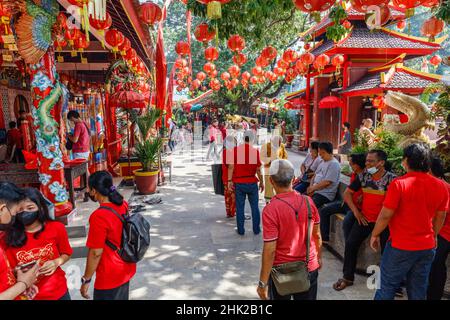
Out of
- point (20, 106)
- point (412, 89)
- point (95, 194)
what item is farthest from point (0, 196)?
point (412, 89)

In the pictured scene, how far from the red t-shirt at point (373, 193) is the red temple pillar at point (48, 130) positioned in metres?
4.17

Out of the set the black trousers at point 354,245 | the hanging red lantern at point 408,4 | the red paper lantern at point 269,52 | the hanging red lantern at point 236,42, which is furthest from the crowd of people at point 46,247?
the red paper lantern at point 269,52

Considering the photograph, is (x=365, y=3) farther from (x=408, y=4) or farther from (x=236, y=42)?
(x=236, y=42)

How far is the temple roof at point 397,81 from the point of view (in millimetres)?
11430

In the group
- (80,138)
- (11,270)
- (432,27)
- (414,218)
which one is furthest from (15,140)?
(432,27)

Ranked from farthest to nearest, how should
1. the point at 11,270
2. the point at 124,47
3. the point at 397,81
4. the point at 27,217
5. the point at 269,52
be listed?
the point at 397,81
the point at 269,52
the point at 124,47
the point at 27,217
the point at 11,270

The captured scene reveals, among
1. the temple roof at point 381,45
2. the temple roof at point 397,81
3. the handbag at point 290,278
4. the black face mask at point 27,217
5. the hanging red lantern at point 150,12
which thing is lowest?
the handbag at point 290,278

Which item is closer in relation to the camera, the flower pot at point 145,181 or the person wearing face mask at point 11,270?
the person wearing face mask at point 11,270

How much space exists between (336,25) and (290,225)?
4851 millimetres

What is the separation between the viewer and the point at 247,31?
7.32 m

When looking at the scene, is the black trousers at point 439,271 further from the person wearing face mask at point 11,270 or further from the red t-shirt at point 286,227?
the person wearing face mask at point 11,270

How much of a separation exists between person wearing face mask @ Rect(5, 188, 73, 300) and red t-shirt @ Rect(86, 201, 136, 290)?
0.20 metres

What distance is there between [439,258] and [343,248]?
54.8 inches

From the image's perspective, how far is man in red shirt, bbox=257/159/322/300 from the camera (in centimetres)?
238
